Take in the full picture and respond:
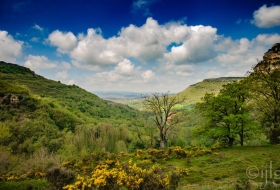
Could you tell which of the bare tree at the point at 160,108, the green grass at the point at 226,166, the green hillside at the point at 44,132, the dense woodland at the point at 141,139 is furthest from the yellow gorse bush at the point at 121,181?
the green hillside at the point at 44,132

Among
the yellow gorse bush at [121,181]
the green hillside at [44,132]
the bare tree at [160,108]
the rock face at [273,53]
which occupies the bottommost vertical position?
the green hillside at [44,132]

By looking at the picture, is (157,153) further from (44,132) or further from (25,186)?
(44,132)

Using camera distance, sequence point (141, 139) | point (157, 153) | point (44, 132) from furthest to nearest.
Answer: point (44, 132), point (141, 139), point (157, 153)

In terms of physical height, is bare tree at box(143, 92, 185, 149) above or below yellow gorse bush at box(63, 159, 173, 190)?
above

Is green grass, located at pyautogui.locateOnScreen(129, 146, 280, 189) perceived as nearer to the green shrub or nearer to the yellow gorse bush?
the yellow gorse bush

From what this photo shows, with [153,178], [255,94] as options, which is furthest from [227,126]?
[153,178]

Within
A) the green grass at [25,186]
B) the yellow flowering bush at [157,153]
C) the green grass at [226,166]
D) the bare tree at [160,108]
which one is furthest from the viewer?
the bare tree at [160,108]

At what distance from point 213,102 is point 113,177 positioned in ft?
72.4

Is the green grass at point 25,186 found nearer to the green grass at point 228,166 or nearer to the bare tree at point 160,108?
the green grass at point 228,166

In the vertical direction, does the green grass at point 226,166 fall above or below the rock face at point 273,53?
below

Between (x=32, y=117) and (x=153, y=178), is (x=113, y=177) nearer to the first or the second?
(x=153, y=178)

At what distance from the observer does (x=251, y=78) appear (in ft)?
91.8

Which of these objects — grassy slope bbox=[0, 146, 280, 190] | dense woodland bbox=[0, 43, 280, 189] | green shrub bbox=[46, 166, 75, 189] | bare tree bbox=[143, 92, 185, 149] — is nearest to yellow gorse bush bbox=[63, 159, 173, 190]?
dense woodland bbox=[0, 43, 280, 189]

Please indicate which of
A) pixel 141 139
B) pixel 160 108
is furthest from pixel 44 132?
pixel 160 108
